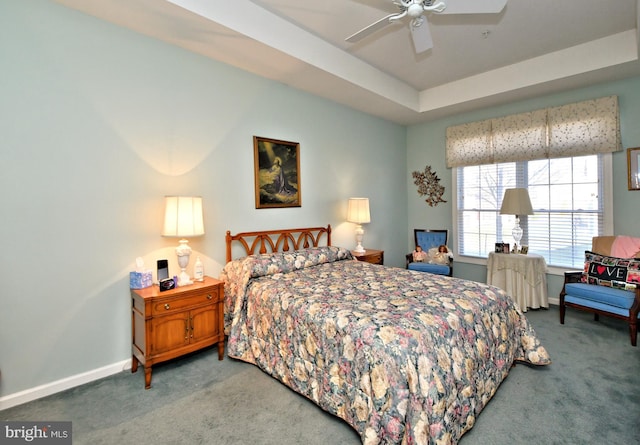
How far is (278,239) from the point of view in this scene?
12.2 feet

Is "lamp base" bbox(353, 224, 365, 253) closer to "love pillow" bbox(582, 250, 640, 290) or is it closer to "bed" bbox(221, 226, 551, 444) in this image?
"bed" bbox(221, 226, 551, 444)

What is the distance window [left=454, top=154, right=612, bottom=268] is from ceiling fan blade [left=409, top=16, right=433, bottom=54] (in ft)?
8.86

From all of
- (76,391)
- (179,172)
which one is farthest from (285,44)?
(76,391)

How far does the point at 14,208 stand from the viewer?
217 centimetres

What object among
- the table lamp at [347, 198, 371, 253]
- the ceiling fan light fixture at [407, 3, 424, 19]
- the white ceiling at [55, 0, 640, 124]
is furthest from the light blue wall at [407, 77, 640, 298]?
the ceiling fan light fixture at [407, 3, 424, 19]

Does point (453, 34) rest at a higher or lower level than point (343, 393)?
higher

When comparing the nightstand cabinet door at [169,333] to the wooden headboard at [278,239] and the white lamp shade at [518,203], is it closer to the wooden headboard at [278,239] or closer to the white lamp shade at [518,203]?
the wooden headboard at [278,239]

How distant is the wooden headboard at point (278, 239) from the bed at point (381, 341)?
0.36 m

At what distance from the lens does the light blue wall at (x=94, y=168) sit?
2.19 m

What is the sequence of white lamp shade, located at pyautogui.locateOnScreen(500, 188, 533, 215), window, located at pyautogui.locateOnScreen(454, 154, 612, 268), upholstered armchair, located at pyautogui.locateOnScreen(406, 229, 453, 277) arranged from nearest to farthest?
1. window, located at pyautogui.locateOnScreen(454, 154, 612, 268)
2. white lamp shade, located at pyautogui.locateOnScreen(500, 188, 533, 215)
3. upholstered armchair, located at pyautogui.locateOnScreen(406, 229, 453, 277)

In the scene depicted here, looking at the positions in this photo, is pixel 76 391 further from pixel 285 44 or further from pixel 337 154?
pixel 337 154

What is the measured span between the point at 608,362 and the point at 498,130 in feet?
10.4

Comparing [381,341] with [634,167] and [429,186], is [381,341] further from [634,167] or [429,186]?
[429,186]

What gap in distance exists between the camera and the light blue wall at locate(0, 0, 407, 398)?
7.17 ft
